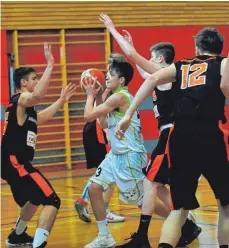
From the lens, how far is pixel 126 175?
626cm

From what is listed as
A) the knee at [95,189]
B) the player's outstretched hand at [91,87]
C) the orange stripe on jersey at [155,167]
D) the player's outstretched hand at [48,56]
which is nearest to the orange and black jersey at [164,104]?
the orange stripe on jersey at [155,167]

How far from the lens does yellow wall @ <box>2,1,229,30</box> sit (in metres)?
13.1

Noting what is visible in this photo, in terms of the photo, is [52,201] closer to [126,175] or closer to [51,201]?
[51,201]

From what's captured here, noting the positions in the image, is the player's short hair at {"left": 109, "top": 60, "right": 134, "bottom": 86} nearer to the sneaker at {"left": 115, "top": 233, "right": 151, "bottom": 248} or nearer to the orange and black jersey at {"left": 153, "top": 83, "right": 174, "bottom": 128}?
the orange and black jersey at {"left": 153, "top": 83, "right": 174, "bottom": 128}

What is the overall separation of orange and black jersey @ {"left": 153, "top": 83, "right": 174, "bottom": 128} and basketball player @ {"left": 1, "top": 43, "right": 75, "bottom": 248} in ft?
3.27

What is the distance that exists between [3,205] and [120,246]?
12.4ft

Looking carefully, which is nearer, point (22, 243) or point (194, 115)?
point (194, 115)

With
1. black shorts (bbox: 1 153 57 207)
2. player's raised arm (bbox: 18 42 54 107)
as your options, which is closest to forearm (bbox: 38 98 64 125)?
player's raised arm (bbox: 18 42 54 107)

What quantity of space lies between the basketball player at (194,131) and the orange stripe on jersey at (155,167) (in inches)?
35.1

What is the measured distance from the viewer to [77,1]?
13648mm

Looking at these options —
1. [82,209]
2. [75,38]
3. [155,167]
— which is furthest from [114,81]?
[75,38]

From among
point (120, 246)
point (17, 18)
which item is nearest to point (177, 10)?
point (17, 18)

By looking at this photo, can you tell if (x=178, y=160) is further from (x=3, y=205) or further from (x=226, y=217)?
(x=3, y=205)

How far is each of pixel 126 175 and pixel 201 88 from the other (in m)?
1.62
